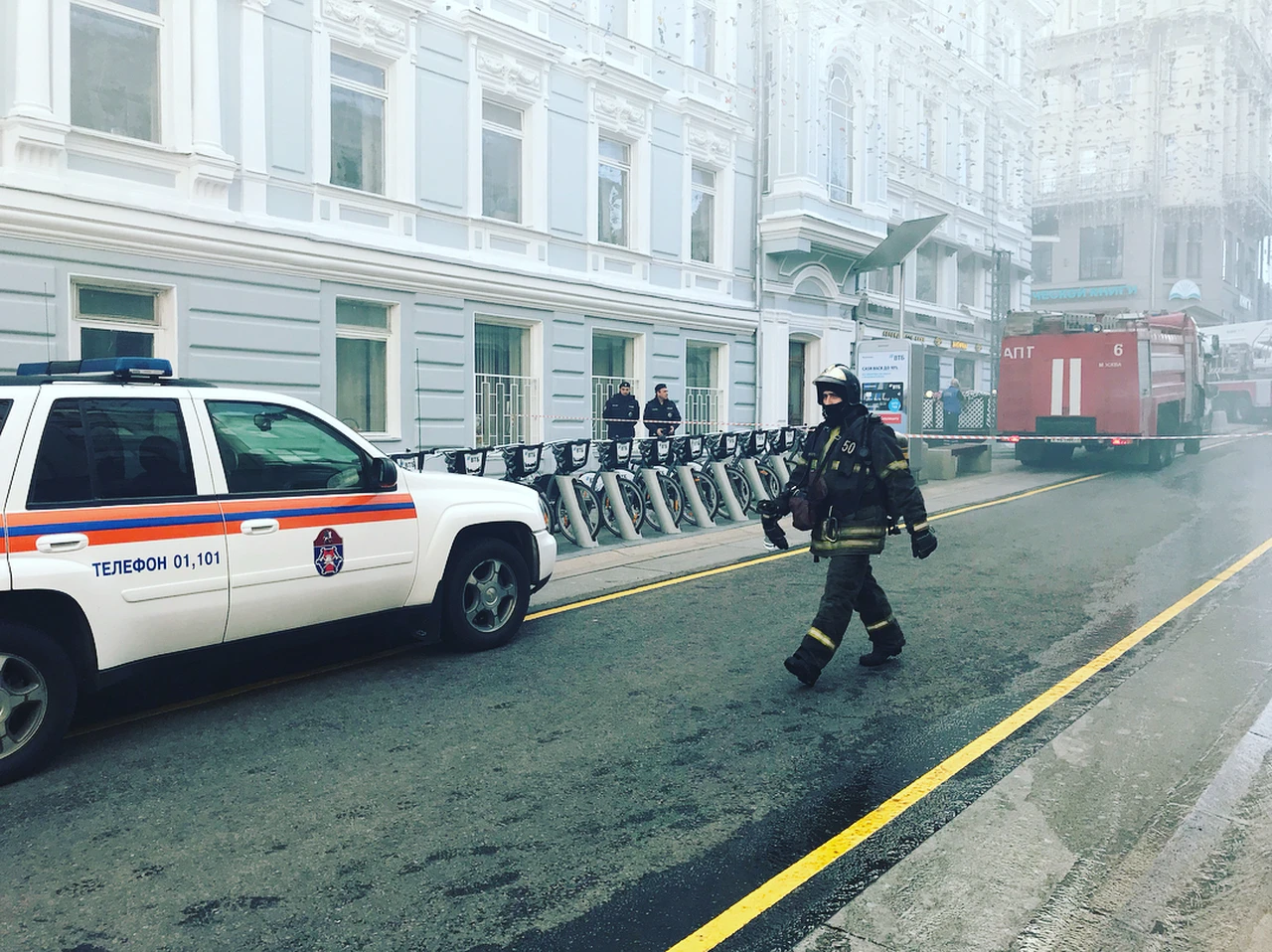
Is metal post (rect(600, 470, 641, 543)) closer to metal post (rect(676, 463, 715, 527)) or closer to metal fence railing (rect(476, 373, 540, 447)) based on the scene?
metal post (rect(676, 463, 715, 527))

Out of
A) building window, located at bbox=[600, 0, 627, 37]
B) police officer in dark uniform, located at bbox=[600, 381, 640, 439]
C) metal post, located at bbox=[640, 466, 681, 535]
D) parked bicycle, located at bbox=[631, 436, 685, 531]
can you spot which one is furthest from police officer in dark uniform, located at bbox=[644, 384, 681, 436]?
building window, located at bbox=[600, 0, 627, 37]

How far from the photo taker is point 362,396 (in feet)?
49.8

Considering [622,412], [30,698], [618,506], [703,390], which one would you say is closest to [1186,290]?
[703,390]

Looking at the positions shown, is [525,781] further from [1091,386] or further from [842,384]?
[1091,386]

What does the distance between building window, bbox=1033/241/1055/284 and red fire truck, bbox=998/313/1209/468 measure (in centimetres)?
3532

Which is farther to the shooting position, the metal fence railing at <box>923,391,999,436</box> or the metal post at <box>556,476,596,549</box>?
the metal fence railing at <box>923,391,999,436</box>

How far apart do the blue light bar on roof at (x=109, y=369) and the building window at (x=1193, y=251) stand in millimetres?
56379

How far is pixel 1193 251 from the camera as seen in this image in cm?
5300

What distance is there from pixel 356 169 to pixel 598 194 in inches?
193

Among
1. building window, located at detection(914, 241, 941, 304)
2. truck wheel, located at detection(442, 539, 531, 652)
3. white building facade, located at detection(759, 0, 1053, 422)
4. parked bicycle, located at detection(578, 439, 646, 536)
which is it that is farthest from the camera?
building window, located at detection(914, 241, 941, 304)

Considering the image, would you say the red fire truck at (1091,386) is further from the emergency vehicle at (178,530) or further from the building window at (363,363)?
the emergency vehicle at (178,530)

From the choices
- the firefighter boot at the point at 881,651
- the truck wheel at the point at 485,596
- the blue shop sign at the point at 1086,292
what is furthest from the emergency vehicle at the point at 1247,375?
the truck wheel at the point at 485,596

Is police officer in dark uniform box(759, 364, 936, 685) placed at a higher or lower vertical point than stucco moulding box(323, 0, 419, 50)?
lower

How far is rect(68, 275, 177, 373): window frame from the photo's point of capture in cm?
Result: 1196
